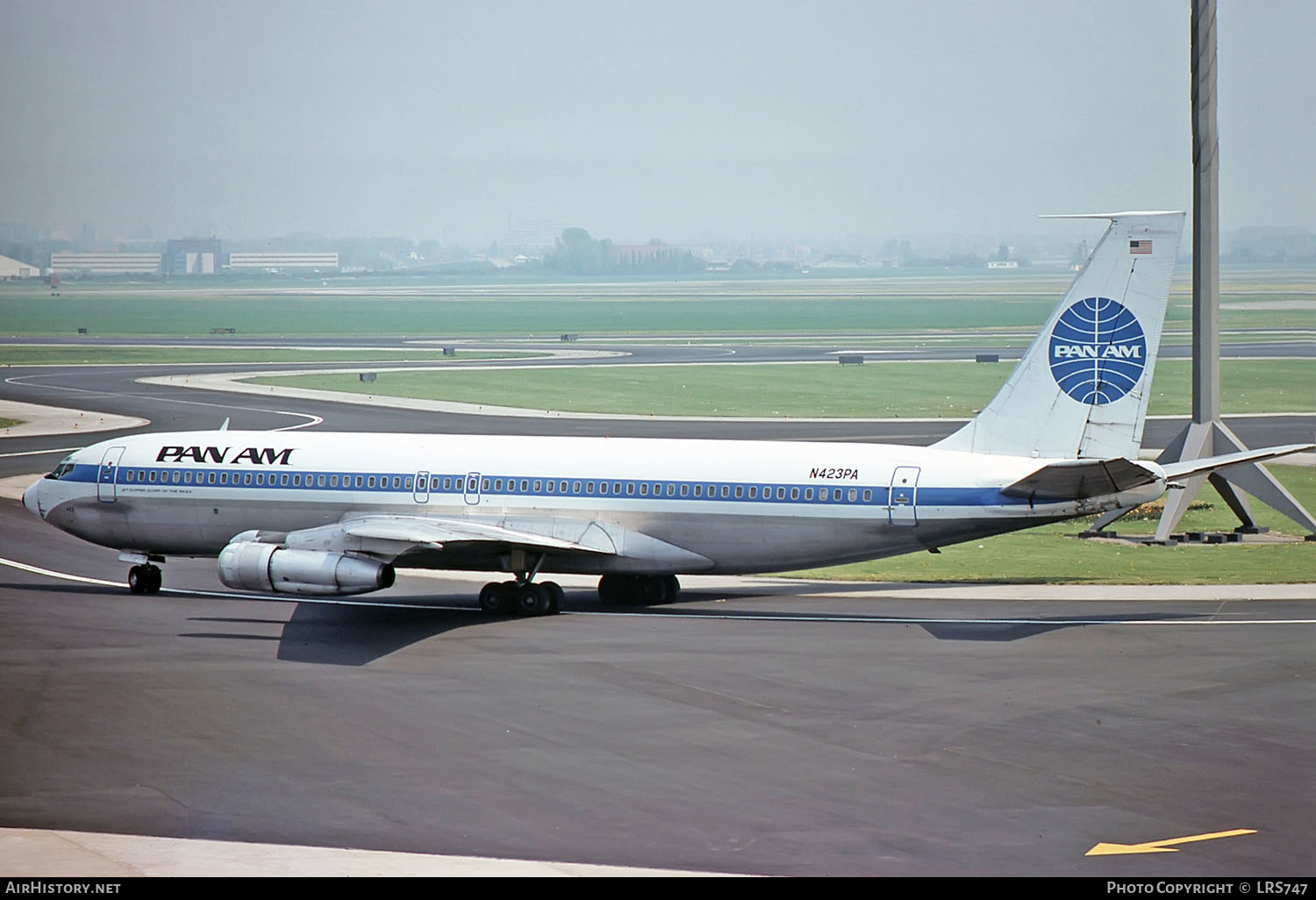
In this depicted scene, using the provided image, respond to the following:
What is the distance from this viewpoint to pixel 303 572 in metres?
38.5

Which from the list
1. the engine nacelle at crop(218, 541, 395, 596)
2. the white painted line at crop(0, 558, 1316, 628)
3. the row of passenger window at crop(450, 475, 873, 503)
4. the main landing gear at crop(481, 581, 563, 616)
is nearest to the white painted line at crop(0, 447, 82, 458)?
the white painted line at crop(0, 558, 1316, 628)

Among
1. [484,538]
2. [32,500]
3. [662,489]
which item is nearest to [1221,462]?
[662,489]

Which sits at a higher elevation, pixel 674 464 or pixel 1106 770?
pixel 674 464

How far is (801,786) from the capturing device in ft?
80.6

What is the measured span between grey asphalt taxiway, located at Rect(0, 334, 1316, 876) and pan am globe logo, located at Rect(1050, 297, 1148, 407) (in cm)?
558

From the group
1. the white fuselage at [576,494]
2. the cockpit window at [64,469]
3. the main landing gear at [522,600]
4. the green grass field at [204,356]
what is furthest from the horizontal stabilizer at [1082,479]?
the green grass field at [204,356]

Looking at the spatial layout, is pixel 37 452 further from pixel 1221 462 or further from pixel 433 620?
pixel 1221 462

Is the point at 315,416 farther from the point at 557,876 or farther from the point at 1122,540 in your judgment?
the point at 557,876

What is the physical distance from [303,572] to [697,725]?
1350cm

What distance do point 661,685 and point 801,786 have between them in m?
Result: 7.94

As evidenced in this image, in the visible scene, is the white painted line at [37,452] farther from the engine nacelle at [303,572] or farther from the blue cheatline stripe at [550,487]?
the engine nacelle at [303,572]

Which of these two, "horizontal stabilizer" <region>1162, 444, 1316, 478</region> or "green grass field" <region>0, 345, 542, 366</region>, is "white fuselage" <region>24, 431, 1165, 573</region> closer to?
"horizontal stabilizer" <region>1162, 444, 1316, 478</region>

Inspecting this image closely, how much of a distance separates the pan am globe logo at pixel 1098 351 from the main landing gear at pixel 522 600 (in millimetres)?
13661

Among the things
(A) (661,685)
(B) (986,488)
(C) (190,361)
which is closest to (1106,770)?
(A) (661,685)
